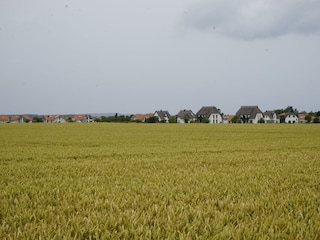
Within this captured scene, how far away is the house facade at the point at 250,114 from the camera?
144 m

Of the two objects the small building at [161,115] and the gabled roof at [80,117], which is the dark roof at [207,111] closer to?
the small building at [161,115]

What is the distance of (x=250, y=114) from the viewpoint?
145m

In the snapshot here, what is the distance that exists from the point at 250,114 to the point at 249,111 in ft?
7.33

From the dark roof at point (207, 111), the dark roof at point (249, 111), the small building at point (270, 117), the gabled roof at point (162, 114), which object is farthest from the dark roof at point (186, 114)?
the small building at point (270, 117)

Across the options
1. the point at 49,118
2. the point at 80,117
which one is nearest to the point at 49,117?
the point at 49,118

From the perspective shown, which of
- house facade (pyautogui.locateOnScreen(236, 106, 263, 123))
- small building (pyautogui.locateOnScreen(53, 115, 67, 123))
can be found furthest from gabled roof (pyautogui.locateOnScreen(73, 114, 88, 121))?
house facade (pyautogui.locateOnScreen(236, 106, 263, 123))

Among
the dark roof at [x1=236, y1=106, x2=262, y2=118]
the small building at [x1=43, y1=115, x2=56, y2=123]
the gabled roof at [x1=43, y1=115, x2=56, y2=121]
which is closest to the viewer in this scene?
the dark roof at [x1=236, y1=106, x2=262, y2=118]

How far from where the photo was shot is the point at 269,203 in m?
4.87

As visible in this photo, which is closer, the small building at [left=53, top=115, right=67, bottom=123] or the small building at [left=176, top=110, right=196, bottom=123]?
the small building at [left=176, top=110, right=196, bottom=123]

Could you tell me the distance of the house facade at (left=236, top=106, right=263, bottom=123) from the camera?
5670 inches

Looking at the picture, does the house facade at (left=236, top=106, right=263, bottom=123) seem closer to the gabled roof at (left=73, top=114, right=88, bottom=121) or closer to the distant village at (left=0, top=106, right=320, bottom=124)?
the distant village at (left=0, top=106, right=320, bottom=124)

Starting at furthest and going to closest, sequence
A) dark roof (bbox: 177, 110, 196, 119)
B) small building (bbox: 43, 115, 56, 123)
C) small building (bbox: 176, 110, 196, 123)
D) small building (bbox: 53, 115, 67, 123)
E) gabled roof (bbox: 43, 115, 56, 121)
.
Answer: gabled roof (bbox: 43, 115, 56, 121) < small building (bbox: 43, 115, 56, 123) < small building (bbox: 53, 115, 67, 123) < dark roof (bbox: 177, 110, 196, 119) < small building (bbox: 176, 110, 196, 123)

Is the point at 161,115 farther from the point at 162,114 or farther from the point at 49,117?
the point at 49,117

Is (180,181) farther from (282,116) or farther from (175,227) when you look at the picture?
(282,116)
